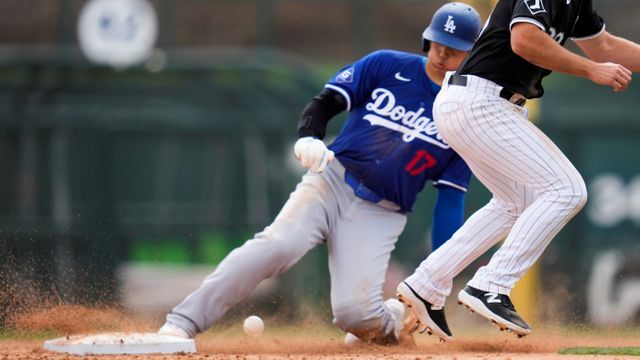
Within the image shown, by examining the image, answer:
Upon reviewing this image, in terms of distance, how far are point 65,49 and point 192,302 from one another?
4.45m

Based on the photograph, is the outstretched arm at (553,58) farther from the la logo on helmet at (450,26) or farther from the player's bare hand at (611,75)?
the la logo on helmet at (450,26)

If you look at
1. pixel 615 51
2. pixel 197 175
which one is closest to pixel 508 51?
pixel 615 51

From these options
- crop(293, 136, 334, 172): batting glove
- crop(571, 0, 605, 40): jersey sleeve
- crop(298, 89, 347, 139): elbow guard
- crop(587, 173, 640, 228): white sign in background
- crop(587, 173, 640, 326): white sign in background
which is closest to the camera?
crop(571, 0, 605, 40): jersey sleeve

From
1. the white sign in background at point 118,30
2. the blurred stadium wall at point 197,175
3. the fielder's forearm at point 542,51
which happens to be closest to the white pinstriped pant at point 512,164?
the fielder's forearm at point 542,51

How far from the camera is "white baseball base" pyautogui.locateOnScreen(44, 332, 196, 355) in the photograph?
14.4ft

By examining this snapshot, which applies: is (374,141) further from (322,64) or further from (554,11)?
(322,64)

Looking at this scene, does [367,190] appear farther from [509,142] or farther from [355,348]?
[509,142]

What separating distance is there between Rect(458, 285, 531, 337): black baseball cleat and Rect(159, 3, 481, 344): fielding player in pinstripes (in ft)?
2.69

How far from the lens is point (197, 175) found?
7922mm

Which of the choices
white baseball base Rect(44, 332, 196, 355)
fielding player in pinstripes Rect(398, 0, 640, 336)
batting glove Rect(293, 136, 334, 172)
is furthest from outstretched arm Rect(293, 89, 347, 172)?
white baseball base Rect(44, 332, 196, 355)

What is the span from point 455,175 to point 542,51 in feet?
3.81

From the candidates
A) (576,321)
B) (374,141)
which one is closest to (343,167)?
(374,141)

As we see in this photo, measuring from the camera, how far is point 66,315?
530 cm

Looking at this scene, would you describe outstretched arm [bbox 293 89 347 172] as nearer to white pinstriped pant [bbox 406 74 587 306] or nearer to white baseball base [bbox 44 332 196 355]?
white pinstriped pant [bbox 406 74 587 306]
